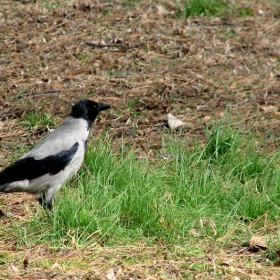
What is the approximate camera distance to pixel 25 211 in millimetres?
5512

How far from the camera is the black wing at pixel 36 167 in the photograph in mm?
5480

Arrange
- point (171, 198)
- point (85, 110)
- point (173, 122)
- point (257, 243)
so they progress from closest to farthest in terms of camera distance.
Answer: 1. point (257, 243)
2. point (171, 198)
3. point (85, 110)
4. point (173, 122)

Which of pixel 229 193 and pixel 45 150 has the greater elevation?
pixel 45 150

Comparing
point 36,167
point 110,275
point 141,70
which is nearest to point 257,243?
point 110,275

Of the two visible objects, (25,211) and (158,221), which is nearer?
(158,221)

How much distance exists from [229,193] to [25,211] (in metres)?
1.71

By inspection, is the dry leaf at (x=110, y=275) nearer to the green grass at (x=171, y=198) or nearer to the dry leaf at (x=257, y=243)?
the green grass at (x=171, y=198)

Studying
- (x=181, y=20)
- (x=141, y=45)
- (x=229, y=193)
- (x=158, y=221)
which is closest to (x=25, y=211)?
(x=158, y=221)

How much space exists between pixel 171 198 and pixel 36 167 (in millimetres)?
1134

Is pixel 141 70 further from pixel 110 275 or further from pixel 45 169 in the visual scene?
pixel 110 275

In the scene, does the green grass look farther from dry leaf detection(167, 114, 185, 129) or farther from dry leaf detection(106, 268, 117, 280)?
dry leaf detection(167, 114, 185, 129)

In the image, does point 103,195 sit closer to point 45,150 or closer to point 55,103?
point 45,150

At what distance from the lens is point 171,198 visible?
5.50 meters

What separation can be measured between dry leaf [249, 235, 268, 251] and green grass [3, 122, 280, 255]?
0.16 meters
